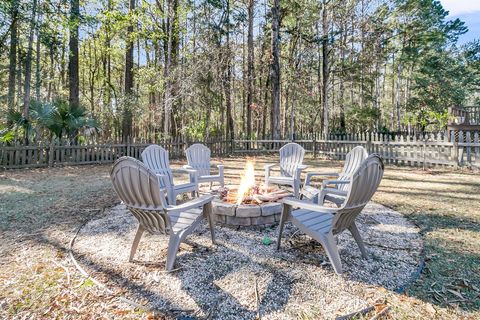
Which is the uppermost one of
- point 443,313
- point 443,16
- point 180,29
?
point 443,16

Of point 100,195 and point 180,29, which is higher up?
point 180,29

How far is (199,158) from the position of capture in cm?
525

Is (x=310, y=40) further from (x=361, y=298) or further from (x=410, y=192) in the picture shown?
(x=361, y=298)

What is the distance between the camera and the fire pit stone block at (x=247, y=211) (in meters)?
3.38

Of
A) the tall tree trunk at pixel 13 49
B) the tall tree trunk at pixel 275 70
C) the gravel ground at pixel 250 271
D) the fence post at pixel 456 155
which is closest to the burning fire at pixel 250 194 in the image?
the gravel ground at pixel 250 271

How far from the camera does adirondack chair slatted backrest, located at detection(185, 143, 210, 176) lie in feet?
16.8

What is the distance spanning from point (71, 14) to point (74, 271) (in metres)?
10.9

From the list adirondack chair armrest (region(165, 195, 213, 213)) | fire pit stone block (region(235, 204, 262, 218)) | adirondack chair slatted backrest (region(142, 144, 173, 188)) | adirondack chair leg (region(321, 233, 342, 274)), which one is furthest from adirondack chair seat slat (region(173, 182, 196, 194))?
adirondack chair leg (region(321, 233, 342, 274))

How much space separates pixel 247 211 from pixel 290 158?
2.14 meters

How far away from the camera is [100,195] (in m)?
5.25

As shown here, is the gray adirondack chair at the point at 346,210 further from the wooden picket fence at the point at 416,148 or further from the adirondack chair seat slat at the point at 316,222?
the wooden picket fence at the point at 416,148

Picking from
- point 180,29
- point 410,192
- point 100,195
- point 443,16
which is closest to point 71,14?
point 180,29

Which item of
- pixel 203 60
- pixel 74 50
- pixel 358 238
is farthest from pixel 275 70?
pixel 358 238

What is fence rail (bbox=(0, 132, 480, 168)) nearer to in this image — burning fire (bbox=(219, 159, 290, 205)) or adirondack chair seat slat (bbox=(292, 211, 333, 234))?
burning fire (bbox=(219, 159, 290, 205))
